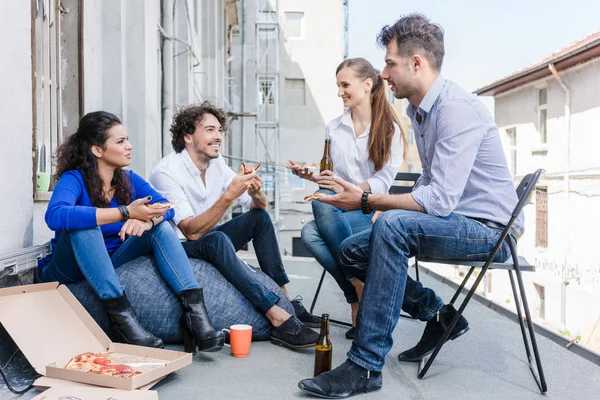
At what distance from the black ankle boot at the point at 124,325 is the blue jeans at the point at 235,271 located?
1.95 ft

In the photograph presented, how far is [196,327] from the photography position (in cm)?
284

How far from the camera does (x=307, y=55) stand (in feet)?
76.5

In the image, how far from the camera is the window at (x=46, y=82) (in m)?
3.72

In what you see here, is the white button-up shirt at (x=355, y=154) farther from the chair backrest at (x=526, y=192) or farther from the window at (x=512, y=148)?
the window at (x=512, y=148)

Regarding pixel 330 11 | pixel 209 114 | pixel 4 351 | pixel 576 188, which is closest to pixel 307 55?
pixel 330 11

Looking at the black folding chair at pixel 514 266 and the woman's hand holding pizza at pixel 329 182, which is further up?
the woman's hand holding pizza at pixel 329 182

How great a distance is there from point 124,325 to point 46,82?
196 cm

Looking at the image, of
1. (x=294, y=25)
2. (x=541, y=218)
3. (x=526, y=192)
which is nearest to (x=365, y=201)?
(x=526, y=192)

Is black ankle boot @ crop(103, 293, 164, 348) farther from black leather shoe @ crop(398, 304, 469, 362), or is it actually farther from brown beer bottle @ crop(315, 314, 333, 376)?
black leather shoe @ crop(398, 304, 469, 362)

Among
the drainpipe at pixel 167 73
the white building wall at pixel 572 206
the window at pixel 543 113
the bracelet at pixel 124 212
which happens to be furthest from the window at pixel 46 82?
the window at pixel 543 113

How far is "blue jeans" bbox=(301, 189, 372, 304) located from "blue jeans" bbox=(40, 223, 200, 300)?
2.44 feet

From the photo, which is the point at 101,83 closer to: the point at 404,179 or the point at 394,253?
the point at 404,179

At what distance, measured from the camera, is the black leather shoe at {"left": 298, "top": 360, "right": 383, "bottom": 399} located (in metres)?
2.31

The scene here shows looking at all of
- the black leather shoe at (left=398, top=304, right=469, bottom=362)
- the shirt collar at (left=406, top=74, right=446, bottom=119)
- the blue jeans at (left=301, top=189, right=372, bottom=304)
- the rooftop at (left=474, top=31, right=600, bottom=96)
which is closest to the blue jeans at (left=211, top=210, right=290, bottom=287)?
the blue jeans at (left=301, top=189, right=372, bottom=304)
